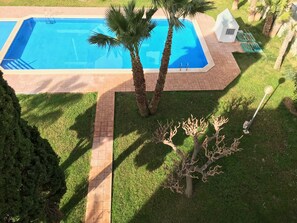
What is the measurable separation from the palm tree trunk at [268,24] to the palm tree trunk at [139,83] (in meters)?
11.9

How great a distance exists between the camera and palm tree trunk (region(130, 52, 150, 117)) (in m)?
11.4

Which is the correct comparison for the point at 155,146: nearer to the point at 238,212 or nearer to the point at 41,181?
the point at 238,212

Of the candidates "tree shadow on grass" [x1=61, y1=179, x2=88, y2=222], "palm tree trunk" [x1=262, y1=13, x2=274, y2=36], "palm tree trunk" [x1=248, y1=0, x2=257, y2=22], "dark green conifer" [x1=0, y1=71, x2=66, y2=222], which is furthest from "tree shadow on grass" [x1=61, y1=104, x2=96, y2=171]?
"palm tree trunk" [x1=248, y1=0, x2=257, y2=22]

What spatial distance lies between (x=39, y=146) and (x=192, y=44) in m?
14.8

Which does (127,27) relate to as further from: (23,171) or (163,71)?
(23,171)

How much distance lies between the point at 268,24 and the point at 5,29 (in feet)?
61.1

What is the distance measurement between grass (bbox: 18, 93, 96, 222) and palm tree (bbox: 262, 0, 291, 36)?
12821 millimetres

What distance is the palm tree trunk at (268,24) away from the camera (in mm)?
19688

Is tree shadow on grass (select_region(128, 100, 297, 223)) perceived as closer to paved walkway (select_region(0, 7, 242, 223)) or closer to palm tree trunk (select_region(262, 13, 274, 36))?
paved walkway (select_region(0, 7, 242, 223))

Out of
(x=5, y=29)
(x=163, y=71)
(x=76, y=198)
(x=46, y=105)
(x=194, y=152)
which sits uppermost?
(x=163, y=71)

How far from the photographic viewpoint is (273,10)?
18.7 m

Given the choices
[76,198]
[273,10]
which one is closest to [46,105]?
[76,198]

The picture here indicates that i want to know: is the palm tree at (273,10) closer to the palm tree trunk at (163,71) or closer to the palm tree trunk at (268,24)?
the palm tree trunk at (268,24)

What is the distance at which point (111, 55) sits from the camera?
62.8 ft
